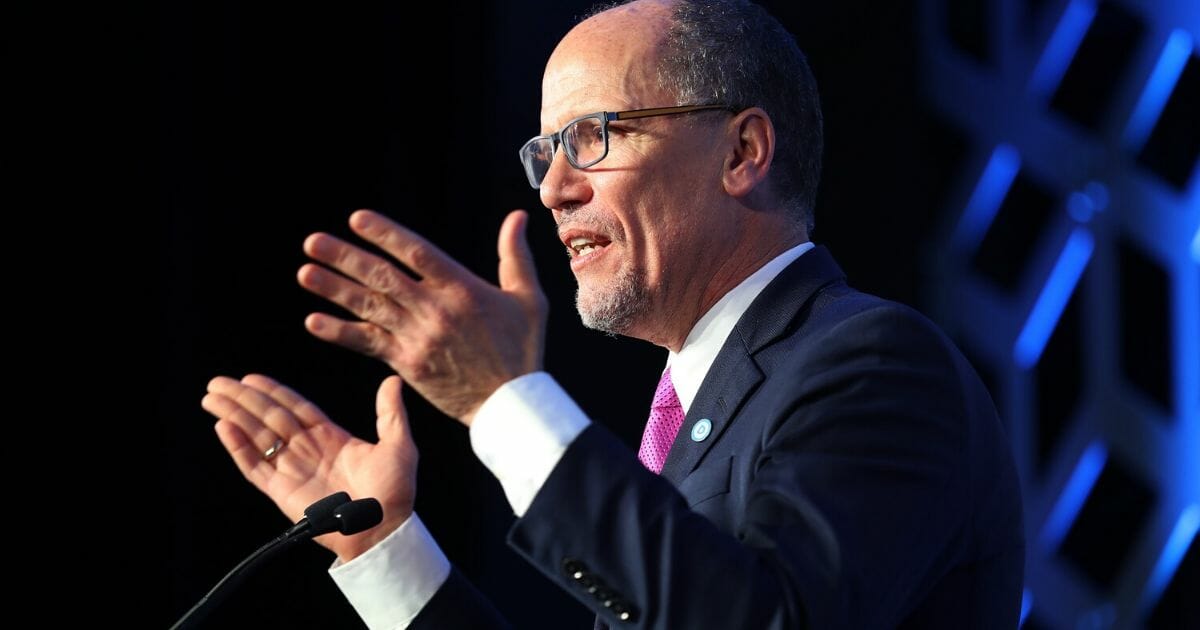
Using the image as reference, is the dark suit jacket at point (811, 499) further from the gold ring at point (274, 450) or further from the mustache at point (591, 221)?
the gold ring at point (274, 450)

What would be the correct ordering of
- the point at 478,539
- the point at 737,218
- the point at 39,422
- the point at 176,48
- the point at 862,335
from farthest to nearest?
the point at 478,539, the point at 176,48, the point at 39,422, the point at 737,218, the point at 862,335

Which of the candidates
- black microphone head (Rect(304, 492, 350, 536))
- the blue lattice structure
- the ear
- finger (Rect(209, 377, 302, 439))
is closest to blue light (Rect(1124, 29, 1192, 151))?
the blue lattice structure

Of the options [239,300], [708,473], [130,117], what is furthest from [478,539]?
[708,473]

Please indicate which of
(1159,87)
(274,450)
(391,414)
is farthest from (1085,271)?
(274,450)

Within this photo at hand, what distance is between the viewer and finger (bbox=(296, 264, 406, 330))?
3.51 feet

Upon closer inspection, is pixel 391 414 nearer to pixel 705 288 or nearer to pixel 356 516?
pixel 356 516

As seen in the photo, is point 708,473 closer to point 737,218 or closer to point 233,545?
point 737,218

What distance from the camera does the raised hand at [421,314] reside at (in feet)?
3.49

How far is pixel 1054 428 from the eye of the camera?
3.22 m

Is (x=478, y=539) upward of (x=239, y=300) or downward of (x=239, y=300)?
downward

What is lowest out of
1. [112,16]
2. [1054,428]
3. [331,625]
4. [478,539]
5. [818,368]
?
[331,625]

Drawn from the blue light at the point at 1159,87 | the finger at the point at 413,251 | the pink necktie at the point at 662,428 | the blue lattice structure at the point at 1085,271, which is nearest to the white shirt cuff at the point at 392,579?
the pink necktie at the point at 662,428

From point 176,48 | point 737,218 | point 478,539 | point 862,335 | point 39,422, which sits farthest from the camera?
point 478,539

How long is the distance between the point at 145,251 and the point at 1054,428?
2256mm
